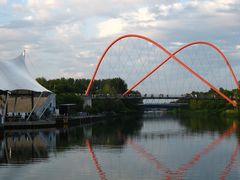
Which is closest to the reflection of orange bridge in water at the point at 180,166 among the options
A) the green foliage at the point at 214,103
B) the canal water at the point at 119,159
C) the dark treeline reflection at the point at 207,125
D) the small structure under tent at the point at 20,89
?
the canal water at the point at 119,159

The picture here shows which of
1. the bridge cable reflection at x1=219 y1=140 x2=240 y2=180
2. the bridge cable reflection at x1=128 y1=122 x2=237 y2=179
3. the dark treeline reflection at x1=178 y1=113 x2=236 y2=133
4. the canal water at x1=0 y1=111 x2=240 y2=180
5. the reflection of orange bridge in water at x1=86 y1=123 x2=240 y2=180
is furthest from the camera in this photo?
the dark treeline reflection at x1=178 y1=113 x2=236 y2=133

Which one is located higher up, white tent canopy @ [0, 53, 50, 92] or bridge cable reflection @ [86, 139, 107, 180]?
white tent canopy @ [0, 53, 50, 92]

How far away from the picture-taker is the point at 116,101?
387ft

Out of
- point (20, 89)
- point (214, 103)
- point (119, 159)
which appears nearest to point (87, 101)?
point (214, 103)

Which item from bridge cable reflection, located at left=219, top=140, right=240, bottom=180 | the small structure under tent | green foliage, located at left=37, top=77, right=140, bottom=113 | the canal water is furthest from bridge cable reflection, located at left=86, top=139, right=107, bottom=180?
green foliage, located at left=37, top=77, right=140, bottom=113

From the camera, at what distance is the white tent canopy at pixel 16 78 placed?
2414 inches

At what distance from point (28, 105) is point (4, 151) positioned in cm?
4381

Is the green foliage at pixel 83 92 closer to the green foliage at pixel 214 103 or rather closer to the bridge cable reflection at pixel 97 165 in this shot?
the green foliage at pixel 214 103

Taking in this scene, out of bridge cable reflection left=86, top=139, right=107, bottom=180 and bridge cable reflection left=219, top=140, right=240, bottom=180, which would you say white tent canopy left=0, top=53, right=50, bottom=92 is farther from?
bridge cable reflection left=219, top=140, right=240, bottom=180

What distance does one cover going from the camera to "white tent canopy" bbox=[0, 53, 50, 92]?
61.3 metres

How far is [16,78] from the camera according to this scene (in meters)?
64.0

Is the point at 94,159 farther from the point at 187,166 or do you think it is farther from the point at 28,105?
the point at 28,105

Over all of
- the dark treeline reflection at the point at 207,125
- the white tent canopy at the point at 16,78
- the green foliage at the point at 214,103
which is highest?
the white tent canopy at the point at 16,78

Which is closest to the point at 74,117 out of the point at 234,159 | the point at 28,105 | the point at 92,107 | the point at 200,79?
the point at 28,105
